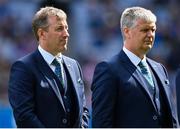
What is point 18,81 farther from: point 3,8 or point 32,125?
point 3,8

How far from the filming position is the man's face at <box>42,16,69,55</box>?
7.24 m

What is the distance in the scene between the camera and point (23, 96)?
23.1 feet

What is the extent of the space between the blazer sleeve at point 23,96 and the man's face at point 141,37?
2.94 ft

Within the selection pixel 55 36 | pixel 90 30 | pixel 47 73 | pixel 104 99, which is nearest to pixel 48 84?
pixel 47 73

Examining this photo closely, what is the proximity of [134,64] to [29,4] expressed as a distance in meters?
7.36

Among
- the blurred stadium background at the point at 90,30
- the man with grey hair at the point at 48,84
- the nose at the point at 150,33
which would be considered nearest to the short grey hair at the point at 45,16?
the man with grey hair at the point at 48,84

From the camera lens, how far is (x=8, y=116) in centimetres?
987

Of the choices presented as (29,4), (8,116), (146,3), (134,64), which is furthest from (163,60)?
(134,64)

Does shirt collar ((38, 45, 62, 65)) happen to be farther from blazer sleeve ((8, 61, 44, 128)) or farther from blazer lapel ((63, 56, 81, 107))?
blazer sleeve ((8, 61, 44, 128))

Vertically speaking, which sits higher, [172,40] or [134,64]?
[134,64]

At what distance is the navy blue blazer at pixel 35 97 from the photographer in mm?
7020

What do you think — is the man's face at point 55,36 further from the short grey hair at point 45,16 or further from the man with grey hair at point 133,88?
the man with grey hair at point 133,88

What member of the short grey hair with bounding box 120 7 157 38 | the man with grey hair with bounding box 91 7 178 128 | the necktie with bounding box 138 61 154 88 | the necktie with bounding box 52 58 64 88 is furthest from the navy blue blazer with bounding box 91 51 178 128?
the necktie with bounding box 52 58 64 88

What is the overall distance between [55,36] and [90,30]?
21.3ft
